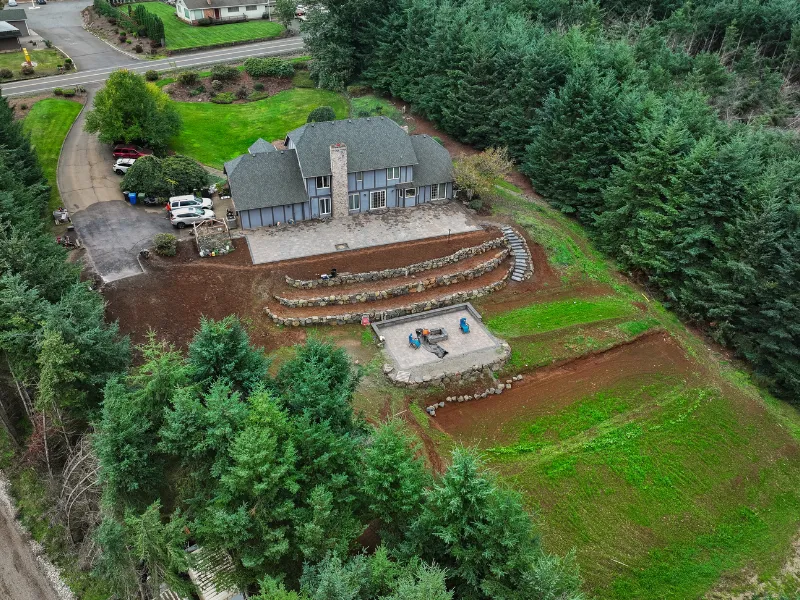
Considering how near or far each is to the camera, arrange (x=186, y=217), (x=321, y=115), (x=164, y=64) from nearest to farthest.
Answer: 1. (x=186, y=217)
2. (x=321, y=115)
3. (x=164, y=64)

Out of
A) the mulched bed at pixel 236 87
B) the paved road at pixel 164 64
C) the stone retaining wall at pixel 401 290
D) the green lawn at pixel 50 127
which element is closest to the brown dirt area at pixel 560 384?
the stone retaining wall at pixel 401 290

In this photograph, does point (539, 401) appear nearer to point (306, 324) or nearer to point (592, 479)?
point (592, 479)

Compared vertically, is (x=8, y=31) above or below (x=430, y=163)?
above

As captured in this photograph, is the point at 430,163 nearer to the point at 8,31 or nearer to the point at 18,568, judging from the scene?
the point at 18,568

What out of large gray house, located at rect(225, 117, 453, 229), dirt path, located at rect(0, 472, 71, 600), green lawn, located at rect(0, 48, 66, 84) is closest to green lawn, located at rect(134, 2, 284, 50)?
green lawn, located at rect(0, 48, 66, 84)

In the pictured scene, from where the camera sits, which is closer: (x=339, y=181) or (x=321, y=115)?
(x=339, y=181)

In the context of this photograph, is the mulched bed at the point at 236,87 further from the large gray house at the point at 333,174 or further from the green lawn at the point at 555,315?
the green lawn at the point at 555,315

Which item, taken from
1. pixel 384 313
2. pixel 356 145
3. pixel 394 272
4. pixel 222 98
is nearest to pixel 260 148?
pixel 356 145
